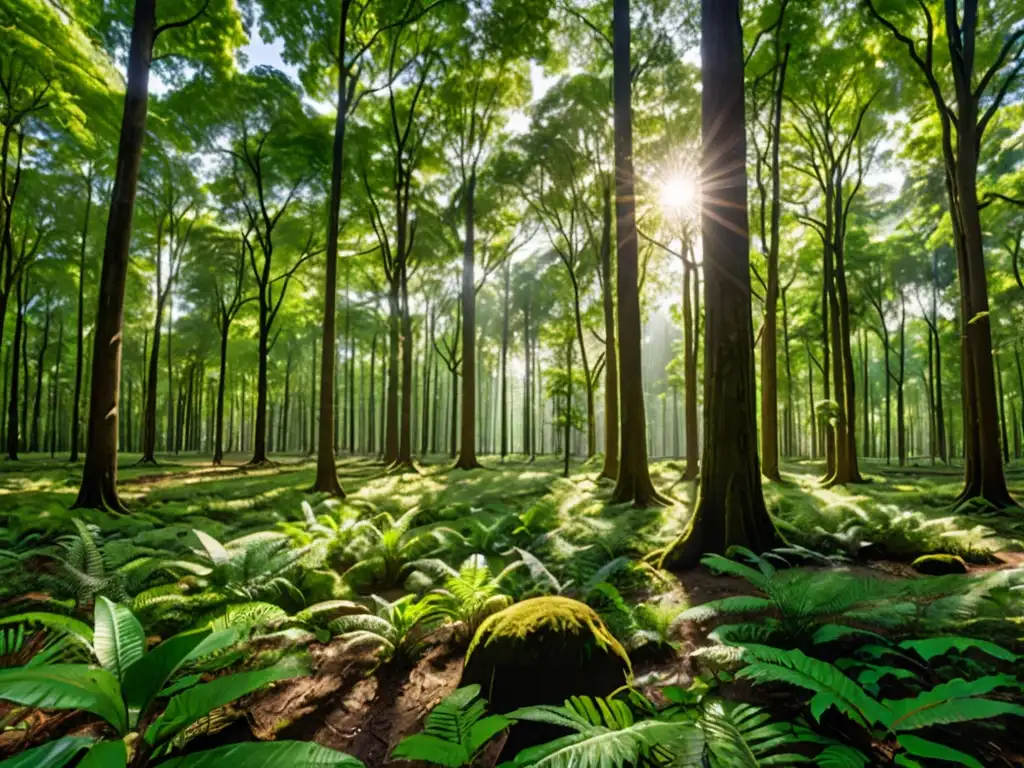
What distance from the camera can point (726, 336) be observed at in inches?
213

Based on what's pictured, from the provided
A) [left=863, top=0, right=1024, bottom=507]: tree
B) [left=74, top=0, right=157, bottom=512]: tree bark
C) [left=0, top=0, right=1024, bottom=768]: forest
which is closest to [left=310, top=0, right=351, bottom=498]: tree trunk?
[left=0, top=0, right=1024, bottom=768]: forest

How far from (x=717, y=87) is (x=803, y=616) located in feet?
19.2

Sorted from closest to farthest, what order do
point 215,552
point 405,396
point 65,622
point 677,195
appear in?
point 65,622 → point 215,552 → point 677,195 → point 405,396

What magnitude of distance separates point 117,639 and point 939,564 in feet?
23.4

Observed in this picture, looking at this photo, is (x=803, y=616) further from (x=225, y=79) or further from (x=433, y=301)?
(x=433, y=301)

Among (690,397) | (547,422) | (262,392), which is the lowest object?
(547,422)

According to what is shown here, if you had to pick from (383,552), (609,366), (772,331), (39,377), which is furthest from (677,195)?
(39,377)

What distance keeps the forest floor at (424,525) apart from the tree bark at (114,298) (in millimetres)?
694

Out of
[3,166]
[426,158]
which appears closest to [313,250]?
[426,158]

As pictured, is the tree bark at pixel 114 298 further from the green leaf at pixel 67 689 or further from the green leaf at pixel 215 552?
the green leaf at pixel 67 689

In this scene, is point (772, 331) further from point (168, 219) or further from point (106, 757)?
point (168, 219)

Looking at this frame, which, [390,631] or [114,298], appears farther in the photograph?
[114,298]

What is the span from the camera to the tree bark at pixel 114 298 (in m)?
7.82

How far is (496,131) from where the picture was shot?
687 inches
